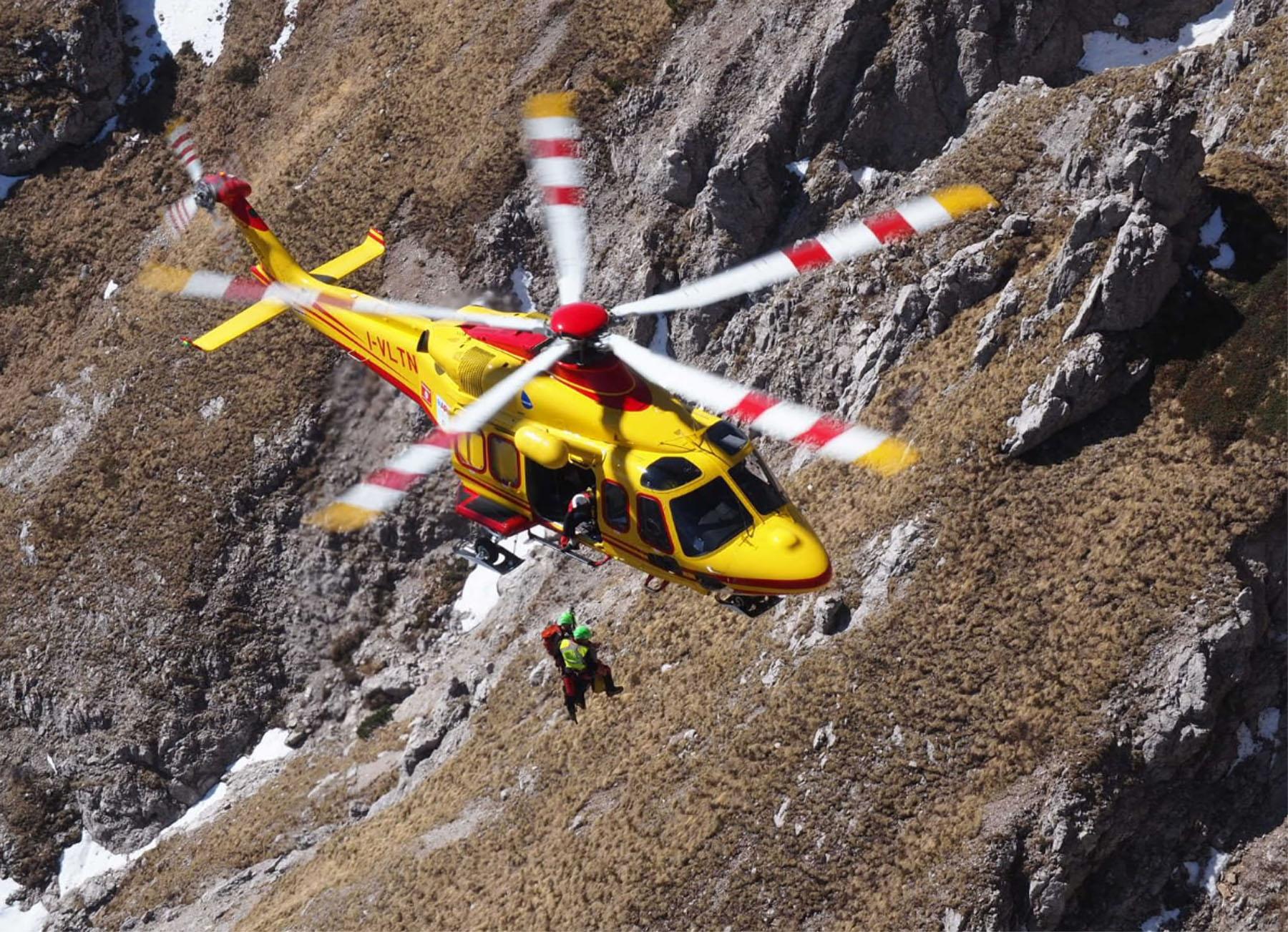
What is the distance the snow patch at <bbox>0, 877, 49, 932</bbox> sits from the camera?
3531 centimetres

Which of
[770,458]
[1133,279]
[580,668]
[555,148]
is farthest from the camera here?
[770,458]

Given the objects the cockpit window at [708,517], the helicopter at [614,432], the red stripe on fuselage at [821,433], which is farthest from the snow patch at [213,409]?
the red stripe on fuselage at [821,433]

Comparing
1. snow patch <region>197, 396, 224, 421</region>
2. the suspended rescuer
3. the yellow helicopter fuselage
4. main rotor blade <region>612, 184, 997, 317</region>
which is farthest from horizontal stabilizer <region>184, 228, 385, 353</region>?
snow patch <region>197, 396, 224, 421</region>

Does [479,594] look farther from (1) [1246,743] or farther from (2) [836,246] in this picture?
(2) [836,246]

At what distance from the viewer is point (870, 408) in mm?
26938

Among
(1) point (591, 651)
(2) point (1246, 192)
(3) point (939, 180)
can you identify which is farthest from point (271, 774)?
(2) point (1246, 192)

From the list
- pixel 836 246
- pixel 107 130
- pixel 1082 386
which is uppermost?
pixel 107 130

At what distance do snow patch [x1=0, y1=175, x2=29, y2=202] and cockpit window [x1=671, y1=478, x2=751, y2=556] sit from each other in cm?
4486

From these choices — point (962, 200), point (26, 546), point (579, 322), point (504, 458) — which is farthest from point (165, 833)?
point (962, 200)

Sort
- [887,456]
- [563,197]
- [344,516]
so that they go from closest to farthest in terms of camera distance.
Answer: [887,456] → [344,516] → [563,197]

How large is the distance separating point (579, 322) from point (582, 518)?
10.3 ft

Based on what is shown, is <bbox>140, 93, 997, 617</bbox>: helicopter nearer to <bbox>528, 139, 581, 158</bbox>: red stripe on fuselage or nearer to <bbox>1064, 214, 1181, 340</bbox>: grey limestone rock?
<bbox>528, 139, 581, 158</bbox>: red stripe on fuselage

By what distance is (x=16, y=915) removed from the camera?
35938mm

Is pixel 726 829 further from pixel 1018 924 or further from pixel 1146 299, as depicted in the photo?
pixel 1146 299
